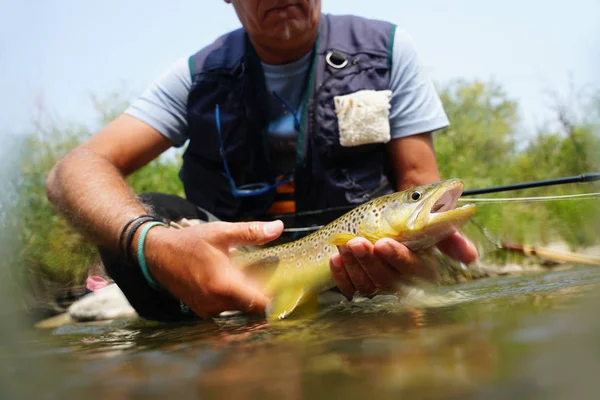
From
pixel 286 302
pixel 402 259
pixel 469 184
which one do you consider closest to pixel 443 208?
pixel 402 259

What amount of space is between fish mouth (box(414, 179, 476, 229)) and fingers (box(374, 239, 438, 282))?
0.10 meters

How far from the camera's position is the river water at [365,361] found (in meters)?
0.57

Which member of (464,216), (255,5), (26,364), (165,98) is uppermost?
(255,5)

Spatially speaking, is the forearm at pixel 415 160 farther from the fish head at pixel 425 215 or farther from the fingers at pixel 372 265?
the fingers at pixel 372 265

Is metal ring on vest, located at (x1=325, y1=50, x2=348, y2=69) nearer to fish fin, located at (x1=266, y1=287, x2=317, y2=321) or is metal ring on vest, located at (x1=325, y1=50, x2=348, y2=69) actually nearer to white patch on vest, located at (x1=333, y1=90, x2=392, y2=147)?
white patch on vest, located at (x1=333, y1=90, x2=392, y2=147)

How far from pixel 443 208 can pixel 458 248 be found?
0.15 meters

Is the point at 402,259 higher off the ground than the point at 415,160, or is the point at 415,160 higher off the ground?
the point at 415,160

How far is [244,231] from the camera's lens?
5.20 feet

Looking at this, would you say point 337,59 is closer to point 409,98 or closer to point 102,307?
point 409,98

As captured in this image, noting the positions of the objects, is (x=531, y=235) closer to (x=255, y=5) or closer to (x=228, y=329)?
(x=255, y=5)

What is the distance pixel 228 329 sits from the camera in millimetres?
1476

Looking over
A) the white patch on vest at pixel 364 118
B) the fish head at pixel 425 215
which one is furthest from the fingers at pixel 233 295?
the white patch on vest at pixel 364 118

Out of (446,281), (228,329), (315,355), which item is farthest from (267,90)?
(315,355)

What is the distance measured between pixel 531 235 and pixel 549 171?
2.26m
